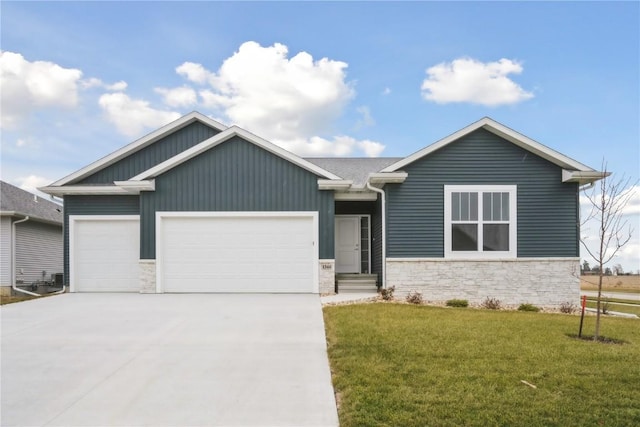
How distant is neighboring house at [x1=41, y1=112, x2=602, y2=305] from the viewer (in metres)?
12.9

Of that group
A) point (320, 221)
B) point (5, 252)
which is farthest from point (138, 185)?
point (5, 252)

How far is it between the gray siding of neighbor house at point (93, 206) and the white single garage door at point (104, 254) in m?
0.17

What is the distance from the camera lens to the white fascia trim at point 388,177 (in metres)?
12.7

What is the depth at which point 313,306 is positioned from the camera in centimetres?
1098

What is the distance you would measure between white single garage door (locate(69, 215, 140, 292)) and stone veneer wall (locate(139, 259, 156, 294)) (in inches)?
38.7

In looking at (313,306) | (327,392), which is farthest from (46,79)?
(327,392)

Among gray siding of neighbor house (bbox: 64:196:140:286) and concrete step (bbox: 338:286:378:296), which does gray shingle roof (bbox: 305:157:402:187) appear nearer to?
→ concrete step (bbox: 338:286:378:296)

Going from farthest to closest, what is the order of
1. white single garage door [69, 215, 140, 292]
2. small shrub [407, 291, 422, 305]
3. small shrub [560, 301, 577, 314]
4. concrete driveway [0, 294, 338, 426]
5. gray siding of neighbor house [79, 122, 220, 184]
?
1. gray siding of neighbor house [79, 122, 220, 184]
2. white single garage door [69, 215, 140, 292]
3. small shrub [407, 291, 422, 305]
4. small shrub [560, 301, 577, 314]
5. concrete driveway [0, 294, 338, 426]

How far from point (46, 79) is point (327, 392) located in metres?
14.2

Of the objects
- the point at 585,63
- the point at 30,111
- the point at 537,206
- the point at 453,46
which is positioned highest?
the point at 453,46

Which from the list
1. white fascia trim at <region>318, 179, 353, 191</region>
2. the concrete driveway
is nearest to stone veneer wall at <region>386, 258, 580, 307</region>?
white fascia trim at <region>318, 179, 353, 191</region>

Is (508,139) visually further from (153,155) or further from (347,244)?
(153,155)

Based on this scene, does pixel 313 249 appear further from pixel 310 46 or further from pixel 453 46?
pixel 453 46

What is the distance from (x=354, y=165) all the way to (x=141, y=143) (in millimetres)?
7478
